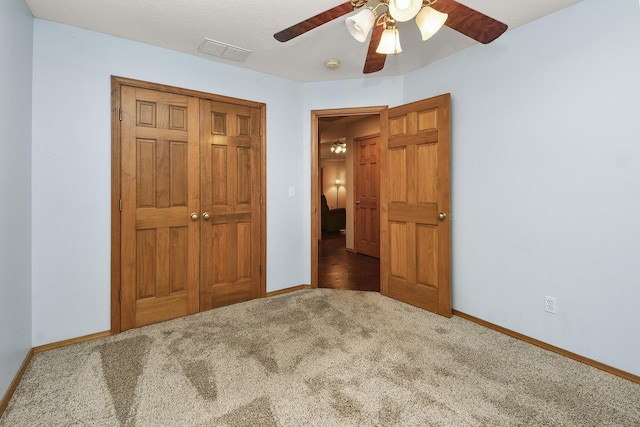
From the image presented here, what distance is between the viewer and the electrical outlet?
2.25 meters

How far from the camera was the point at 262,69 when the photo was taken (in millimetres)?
3217

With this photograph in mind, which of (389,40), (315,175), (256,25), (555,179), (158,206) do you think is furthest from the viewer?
(315,175)

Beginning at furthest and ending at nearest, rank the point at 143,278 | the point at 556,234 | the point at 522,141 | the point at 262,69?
the point at 262,69, the point at 143,278, the point at 522,141, the point at 556,234

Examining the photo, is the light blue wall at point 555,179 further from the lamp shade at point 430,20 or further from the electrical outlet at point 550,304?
the lamp shade at point 430,20

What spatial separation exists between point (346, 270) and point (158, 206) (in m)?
2.83

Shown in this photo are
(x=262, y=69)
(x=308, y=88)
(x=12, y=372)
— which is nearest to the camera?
(x=12, y=372)

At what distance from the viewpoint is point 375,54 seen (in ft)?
6.38

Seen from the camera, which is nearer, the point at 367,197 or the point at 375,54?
the point at 375,54

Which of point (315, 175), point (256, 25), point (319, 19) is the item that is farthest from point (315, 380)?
point (256, 25)

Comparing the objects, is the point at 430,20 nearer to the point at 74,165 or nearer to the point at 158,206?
the point at 158,206

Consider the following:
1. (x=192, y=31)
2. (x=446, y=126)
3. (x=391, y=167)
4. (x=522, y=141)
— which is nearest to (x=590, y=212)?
(x=522, y=141)

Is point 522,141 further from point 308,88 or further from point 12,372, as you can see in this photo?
point 12,372

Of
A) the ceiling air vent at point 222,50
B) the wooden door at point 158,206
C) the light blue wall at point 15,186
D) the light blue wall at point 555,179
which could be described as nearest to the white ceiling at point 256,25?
the ceiling air vent at point 222,50

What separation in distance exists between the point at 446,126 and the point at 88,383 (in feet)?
10.9
